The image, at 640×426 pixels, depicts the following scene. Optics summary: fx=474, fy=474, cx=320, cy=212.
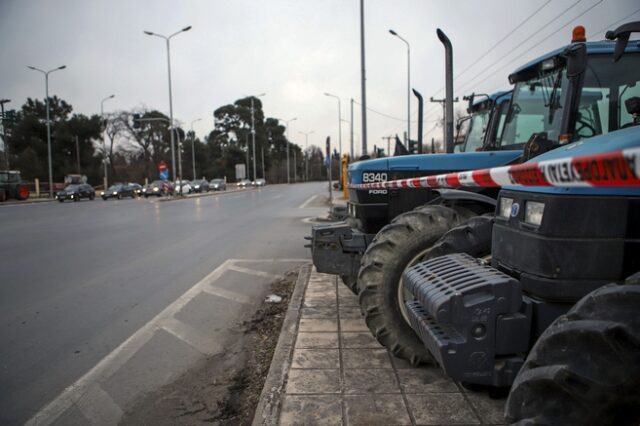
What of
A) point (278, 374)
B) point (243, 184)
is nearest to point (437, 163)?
point (278, 374)

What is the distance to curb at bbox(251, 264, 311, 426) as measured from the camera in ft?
9.92

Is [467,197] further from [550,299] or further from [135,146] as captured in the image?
[135,146]

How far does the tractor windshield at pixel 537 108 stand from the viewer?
13.3 feet

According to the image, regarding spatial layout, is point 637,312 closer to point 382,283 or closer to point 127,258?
point 382,283

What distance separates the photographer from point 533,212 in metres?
2.42

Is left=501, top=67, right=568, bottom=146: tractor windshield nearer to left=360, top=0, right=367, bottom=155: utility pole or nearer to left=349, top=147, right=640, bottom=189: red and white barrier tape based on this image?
left=349, top=147, right=640, bottom=189: red and white barrier tape

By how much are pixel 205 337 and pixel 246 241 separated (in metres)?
6.71

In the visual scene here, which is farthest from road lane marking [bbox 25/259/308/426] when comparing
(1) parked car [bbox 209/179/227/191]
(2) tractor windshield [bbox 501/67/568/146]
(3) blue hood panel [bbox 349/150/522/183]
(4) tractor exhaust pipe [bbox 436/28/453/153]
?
(1) parked car [bbox 209/179/227/191]

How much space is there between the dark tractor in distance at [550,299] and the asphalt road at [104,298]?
2508 millimetres

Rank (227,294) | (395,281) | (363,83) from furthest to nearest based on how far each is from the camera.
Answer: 1. (363,83)
2. (227,294)
3. (395,281)

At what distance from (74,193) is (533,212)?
42966 millimetres

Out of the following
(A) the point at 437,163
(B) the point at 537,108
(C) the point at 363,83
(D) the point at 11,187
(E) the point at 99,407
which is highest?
(C) the point at 363,83

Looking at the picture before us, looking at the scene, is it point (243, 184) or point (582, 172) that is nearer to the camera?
point (582, 172)

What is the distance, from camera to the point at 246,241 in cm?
1155
